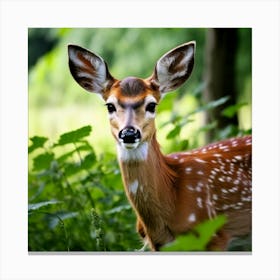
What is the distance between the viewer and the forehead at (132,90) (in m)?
4.39

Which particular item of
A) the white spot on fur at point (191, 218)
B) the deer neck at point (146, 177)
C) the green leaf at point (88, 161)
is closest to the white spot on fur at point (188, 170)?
the deer neck at point (146, 177)

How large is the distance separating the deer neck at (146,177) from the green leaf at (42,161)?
0.92 metres

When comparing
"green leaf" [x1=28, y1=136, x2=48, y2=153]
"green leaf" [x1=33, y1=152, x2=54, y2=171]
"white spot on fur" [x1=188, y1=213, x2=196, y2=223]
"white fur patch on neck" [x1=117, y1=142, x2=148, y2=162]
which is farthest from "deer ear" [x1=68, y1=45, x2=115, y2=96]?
"white spot on fur" [x1=188, y1=213, x2=196, y2=223]

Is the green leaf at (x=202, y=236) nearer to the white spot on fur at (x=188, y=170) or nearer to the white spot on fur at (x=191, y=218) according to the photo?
the white spot on fur at (x=191, y=218)

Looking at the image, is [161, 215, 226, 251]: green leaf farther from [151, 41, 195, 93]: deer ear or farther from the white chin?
[151, 41, 195, 93]: deer ear

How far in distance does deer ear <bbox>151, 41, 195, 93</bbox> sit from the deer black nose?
1.43 ft
